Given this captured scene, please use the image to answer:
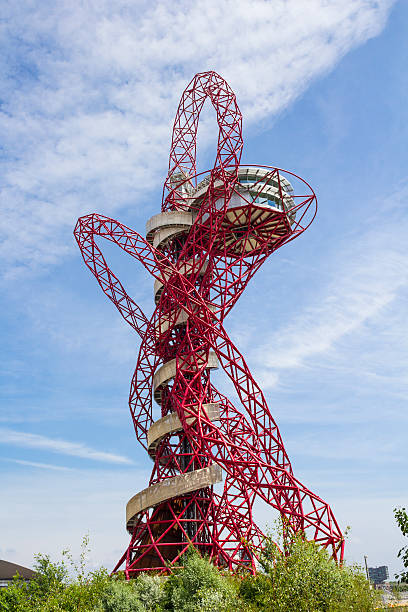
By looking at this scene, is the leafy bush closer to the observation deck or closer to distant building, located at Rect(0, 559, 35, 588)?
the observation deck

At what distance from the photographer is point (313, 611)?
651 inches

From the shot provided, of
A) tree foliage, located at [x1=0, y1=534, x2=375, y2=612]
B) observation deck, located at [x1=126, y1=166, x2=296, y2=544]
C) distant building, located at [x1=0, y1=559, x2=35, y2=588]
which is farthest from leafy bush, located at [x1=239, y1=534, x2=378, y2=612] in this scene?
distant building, located at [x1=0, y1=559, x2=35, y2=588]

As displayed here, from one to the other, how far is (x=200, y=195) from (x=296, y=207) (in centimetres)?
715

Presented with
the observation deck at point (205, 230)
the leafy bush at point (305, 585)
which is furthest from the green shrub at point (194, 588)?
the observation deck at point (205, 230)

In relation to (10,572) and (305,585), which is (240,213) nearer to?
(305,585)

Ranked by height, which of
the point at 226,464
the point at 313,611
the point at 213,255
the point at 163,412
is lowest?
the point at 313,611

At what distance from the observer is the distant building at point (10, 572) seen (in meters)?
49.1

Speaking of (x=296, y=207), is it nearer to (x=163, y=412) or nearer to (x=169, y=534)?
(x=163, y=412)

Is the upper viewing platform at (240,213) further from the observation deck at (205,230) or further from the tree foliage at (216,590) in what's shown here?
the tree foliage at (216,590)

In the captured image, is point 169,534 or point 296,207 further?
point 296,207

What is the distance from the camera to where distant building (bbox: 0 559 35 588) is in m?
49.1

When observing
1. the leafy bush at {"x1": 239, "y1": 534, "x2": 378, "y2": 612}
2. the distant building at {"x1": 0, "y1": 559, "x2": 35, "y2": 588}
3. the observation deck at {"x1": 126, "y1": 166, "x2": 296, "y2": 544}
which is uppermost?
the observation deck at {"x1": 126, "y1": 166, "x2": 296, "y2": 544}

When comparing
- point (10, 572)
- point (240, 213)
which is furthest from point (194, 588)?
point (10, 572)

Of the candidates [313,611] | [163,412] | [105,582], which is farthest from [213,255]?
[313,611]
